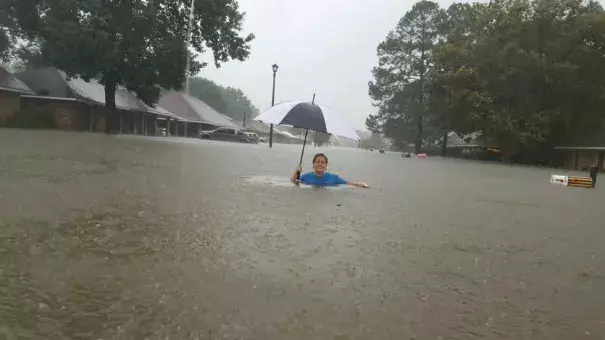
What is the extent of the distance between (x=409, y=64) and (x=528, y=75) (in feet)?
93.3

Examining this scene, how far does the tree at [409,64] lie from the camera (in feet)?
230

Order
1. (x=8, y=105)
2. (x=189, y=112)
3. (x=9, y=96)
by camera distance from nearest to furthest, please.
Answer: (x=8, y=105), (x=9, y=96), (x=189, y=112)

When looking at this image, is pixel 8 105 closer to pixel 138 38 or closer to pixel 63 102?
pixel 63 102

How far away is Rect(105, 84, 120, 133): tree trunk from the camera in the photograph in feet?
136

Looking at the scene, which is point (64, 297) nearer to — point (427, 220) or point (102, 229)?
point (102, 229)

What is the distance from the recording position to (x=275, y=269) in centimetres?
434

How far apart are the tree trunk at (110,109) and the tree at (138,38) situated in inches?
4.7

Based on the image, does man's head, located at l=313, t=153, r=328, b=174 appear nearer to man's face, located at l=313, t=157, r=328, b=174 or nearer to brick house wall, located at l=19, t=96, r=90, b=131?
man's face, located at l=313, t=157, r=328, b=174

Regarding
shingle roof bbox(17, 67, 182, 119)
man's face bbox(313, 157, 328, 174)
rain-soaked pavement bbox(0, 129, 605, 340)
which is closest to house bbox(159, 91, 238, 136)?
shingle roof bbox(17, 67, 182, 119)

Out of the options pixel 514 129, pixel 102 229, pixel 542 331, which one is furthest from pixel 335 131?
pixel 514 129

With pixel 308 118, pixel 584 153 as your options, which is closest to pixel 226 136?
pixel 584 153

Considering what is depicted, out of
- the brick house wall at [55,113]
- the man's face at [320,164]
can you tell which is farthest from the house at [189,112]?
the man's face at [320,164]

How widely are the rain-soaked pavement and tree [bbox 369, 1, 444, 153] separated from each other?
6234 cm

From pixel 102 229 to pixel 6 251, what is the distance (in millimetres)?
1197
